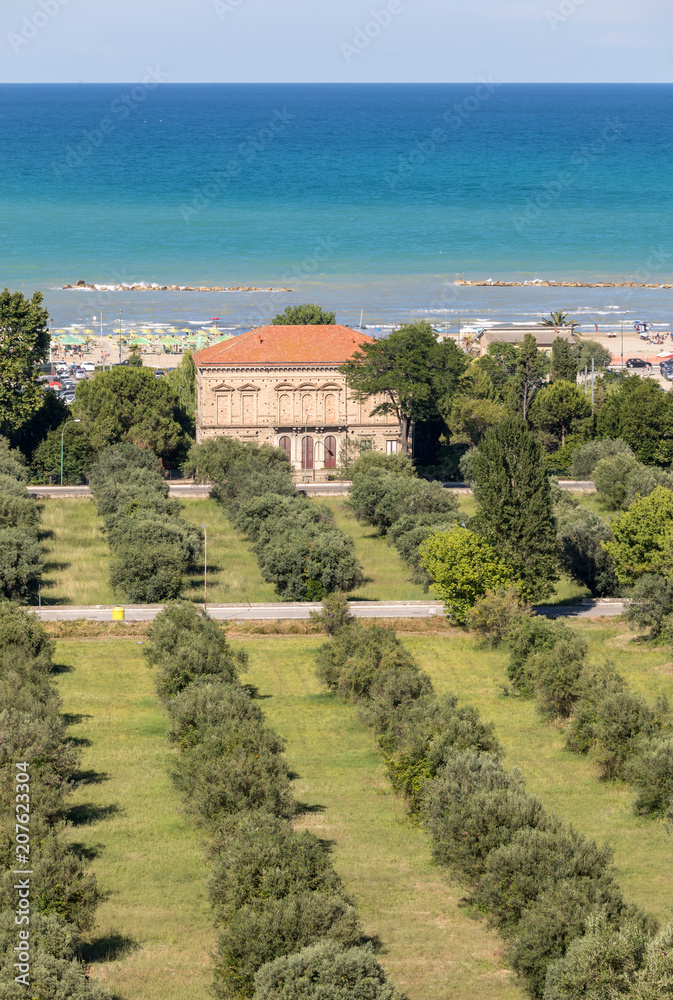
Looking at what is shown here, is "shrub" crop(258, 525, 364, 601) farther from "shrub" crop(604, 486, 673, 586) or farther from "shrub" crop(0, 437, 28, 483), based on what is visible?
"shrub" crop(0, 437, 28, 483)

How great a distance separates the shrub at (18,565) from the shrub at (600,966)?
46079mm

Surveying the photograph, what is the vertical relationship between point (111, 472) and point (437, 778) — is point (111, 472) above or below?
above

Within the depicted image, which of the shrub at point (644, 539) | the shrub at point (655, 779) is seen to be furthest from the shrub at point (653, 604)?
the shrub at point (655, 779)

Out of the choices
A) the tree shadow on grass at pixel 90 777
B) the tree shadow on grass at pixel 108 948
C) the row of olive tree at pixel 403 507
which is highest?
the row of olive tree at pixel 403 507

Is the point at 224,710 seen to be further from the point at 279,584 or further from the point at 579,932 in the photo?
the point at 279,584

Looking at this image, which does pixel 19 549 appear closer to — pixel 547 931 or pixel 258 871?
pixel 258 871

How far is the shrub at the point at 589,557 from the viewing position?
79.4 meters

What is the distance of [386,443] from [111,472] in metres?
23.9

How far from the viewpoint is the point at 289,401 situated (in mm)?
110875

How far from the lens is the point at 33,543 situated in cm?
7688

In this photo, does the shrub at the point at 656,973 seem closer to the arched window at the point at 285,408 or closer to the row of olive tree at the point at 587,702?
the row of olive tree at the point at 587,702

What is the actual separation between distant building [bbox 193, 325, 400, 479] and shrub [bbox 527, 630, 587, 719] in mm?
50656

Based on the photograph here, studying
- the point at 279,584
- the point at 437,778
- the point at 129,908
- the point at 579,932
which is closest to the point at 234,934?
the point at 129,908

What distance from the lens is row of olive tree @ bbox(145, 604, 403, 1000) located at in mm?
32594
